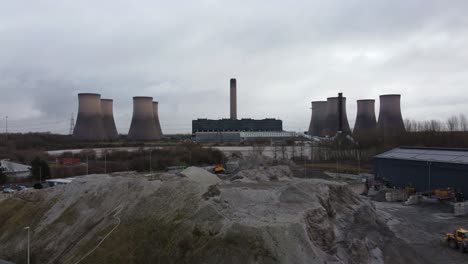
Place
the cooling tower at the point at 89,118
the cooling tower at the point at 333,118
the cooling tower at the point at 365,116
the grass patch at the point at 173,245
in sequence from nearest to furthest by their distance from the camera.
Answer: the grass patch at the point at 173,245, the cooling tower at the point at 89,118, the cooling tower at the point at 365,116, the cooling tower at the point at 333,118

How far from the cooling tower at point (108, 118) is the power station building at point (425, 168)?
43972 mm

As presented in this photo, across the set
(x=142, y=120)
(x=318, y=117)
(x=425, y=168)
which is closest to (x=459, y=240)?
(x=425, y=168)

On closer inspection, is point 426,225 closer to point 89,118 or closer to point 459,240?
point 459,240

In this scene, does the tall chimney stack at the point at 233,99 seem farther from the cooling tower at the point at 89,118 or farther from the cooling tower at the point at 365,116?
the cooling tower at the point at 89,118

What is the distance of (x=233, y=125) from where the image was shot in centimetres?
8688

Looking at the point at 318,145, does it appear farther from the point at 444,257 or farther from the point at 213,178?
the point at 444,257

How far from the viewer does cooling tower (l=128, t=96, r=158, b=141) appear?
6131 centimetres

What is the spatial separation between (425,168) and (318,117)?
4279cm

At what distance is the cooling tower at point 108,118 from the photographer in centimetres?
6600

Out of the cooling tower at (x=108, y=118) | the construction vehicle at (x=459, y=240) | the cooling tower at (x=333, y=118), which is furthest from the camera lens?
the cooling tower at (x=108, y=118)

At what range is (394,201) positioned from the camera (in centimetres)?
2698

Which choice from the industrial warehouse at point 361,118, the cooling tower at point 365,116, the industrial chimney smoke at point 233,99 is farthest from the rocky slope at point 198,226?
the industrial chimney smoke at point 233,99

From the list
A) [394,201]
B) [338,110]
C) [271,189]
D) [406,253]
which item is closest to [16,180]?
[271,189]

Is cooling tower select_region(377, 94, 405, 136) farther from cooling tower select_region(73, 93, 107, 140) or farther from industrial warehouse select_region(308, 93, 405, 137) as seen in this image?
cooling tower select_region(73, 93, 107, 140)
